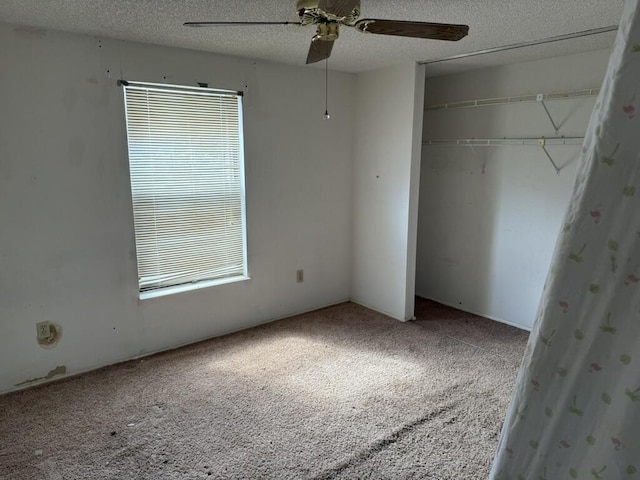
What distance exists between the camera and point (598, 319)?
854 millimetres

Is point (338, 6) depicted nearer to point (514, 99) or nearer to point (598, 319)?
point (598, 319)

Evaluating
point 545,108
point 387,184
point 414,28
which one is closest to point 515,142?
point 545,108

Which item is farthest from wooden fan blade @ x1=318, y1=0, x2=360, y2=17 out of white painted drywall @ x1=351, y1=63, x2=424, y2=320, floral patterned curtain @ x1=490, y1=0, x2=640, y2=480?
white painted drywall @ x1=351, y1=63, x2=424, y2=320

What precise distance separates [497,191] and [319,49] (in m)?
2.23

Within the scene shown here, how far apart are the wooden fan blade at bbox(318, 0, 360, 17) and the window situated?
1.68 metres

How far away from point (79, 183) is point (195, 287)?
108 centimetres

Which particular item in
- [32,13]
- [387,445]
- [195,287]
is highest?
[32,13]

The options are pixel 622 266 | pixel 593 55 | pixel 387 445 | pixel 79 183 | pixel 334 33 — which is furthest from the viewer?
pixel 593 55

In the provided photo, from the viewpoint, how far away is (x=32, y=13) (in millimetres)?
2246

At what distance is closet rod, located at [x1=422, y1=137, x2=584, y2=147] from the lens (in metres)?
3.23

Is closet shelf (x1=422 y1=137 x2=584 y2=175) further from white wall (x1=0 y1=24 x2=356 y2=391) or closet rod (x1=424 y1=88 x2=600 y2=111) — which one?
white wall (x1=0 y1=24 x2=356 y2=391)

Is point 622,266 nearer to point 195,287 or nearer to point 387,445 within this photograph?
point 387,445

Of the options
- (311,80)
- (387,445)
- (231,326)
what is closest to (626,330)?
(387,445)

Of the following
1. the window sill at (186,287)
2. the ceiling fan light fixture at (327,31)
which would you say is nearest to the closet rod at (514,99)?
the ceiling fan light fixture at (327,31)
